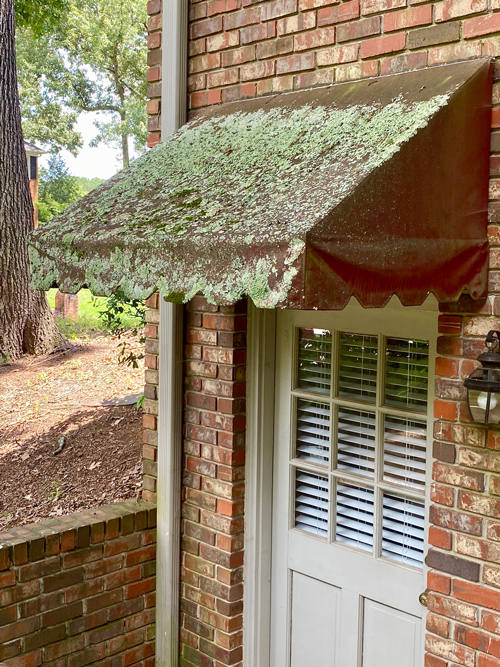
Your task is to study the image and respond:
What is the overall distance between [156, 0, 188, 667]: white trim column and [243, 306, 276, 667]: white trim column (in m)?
0.39

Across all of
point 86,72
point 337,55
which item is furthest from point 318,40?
point 86,72

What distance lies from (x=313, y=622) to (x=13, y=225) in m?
5.10

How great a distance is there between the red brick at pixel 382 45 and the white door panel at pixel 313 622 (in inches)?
92.4

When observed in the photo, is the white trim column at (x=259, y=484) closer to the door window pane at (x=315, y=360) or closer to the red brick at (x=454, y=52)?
the door window pane at (x=315, y=360)

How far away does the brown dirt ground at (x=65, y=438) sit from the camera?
403cm

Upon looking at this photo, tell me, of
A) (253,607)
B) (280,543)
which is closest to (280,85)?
(280,543)

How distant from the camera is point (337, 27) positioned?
2.82 metres

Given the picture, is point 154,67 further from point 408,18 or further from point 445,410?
point 445,410

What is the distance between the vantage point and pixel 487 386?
2.27 metres

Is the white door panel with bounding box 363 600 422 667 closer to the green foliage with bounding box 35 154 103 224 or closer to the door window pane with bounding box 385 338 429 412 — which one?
the door window pane with bounding box 385 338 429 412

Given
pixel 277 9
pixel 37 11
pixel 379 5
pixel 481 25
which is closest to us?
pixel 481 25

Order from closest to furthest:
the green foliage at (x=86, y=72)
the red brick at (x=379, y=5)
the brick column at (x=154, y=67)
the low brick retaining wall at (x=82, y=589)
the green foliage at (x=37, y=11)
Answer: the red brick at (x=379, y=5) → the low brick retaining wall at (x=82, y=589) → the brick column at (x=154, y=67) → the green foliage at (x=37, y=11) → the green foliage at (x=86, y=72)

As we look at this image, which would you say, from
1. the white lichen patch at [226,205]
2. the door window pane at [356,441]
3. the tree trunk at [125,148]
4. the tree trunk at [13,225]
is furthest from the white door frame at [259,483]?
the tree trunk at [125,148]

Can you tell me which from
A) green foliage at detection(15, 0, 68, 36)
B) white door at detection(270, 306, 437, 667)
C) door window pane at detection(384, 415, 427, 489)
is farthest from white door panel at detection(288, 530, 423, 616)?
green foliage at detection(15, 0, 68, 36)
